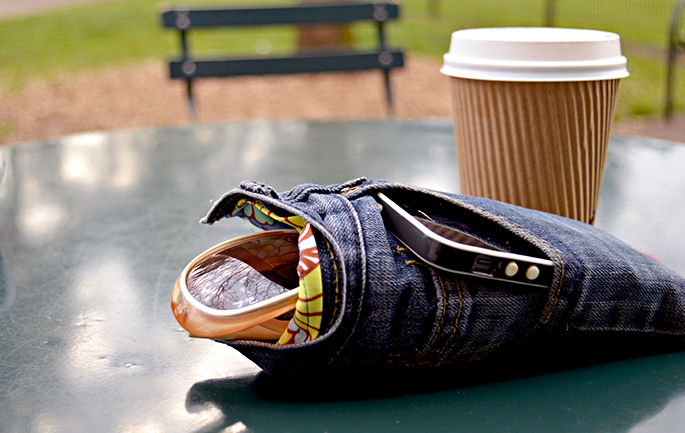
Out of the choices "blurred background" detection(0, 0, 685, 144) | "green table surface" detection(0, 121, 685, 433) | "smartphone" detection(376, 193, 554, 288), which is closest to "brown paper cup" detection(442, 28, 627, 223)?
"green table surface" detection(0, 121, 685, 433)

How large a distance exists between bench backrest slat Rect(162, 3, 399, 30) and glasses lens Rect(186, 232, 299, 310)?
2.49 metres

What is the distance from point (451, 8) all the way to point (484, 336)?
8401mm

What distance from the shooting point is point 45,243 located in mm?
977

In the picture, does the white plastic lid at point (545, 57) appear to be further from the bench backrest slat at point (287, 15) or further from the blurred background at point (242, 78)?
the blurred background at point (242, 78)

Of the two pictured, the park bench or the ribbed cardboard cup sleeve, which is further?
the park bench

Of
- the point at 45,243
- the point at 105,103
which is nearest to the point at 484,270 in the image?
the point at 45,243

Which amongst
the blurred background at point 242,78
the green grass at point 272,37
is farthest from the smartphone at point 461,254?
the green grass at point 272,37

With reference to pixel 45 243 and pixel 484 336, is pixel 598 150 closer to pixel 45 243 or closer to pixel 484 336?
pixel 484 336

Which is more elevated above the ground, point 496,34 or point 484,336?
point 496,34

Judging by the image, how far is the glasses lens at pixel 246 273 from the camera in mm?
584

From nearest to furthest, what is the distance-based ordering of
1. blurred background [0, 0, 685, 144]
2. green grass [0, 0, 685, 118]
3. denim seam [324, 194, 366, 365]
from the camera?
denim seam [324, 194, 366, 365], blurred background [0, 0, 685, 144], green grass [0, 0, 685, 118]

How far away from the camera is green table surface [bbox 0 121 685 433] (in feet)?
1.83

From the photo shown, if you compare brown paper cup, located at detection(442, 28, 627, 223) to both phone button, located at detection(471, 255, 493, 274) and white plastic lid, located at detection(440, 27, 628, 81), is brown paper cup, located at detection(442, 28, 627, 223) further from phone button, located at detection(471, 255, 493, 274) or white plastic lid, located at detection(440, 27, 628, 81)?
phone button, located at detection(471, 255, 493, 274)

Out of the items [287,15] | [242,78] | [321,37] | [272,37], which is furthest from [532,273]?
[272,37]
